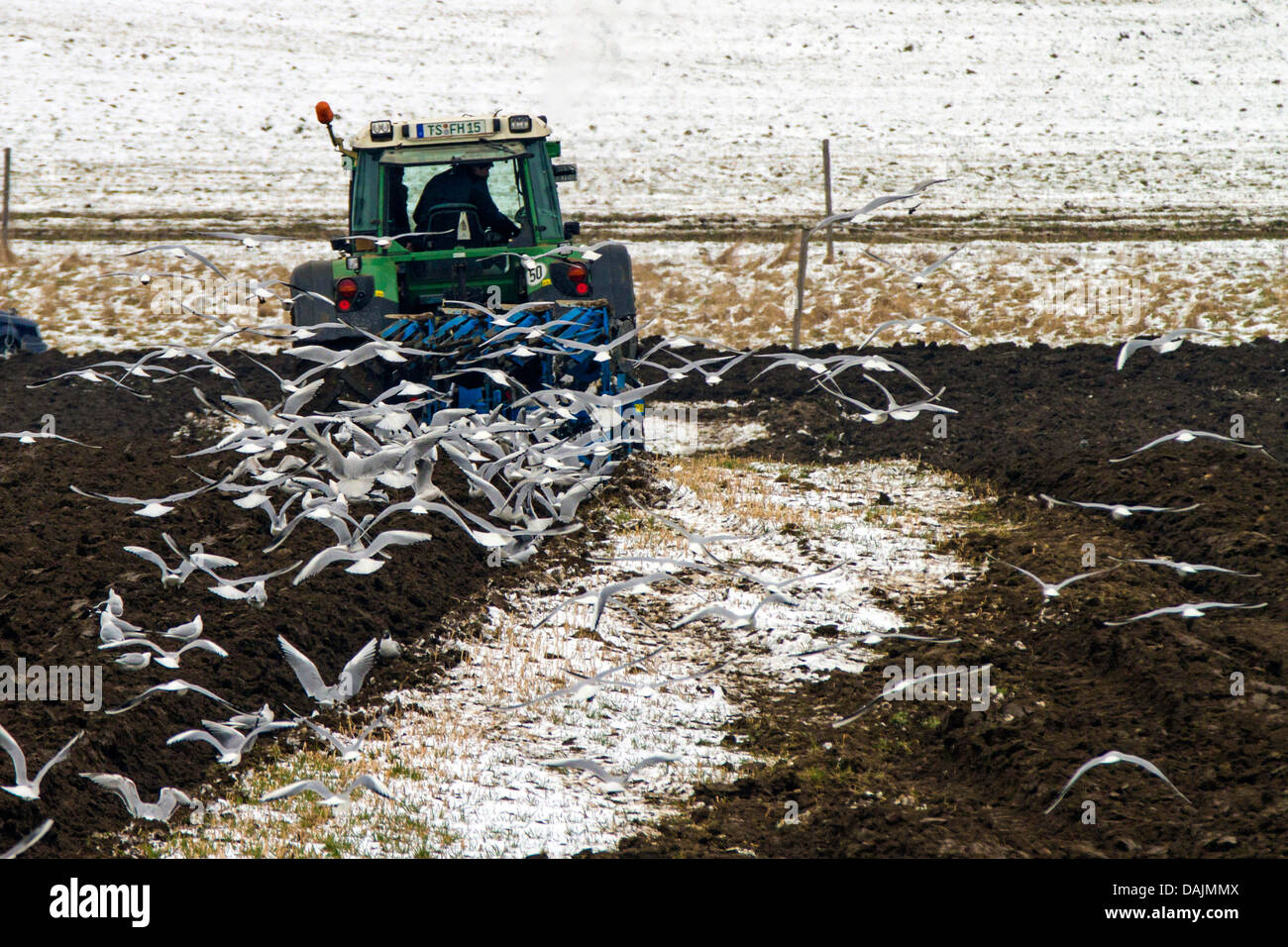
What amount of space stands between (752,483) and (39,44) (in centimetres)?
3215

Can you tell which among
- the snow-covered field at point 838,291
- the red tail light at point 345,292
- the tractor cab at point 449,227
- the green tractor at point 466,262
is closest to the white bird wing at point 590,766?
the green tractor at point 466,262

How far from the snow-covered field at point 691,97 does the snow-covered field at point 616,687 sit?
15.5 metres

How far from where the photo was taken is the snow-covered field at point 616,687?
3771mm

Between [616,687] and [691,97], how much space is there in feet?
95.7

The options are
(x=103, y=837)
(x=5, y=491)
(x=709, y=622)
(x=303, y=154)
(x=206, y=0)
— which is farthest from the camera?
(x=206, y=0)

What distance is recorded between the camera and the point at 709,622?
6.06m

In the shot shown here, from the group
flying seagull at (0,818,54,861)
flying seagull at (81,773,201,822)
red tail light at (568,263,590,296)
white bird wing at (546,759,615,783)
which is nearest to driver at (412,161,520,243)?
red tail light at (568,263,590,296)

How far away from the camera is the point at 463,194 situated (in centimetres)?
912

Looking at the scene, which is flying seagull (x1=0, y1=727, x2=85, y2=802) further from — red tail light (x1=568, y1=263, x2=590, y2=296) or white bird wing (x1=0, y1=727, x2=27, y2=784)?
red tail light (x1=568, y1=263, x2=590, y2=296)

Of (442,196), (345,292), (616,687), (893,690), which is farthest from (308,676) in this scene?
(442,196)

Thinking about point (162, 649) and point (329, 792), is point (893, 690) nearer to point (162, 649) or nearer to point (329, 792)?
point (329, 792)

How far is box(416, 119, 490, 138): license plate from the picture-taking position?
9016mm

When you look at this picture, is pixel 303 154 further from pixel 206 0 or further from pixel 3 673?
pixel 3 673

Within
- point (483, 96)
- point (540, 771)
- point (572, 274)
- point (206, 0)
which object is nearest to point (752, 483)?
point (572, 274)
